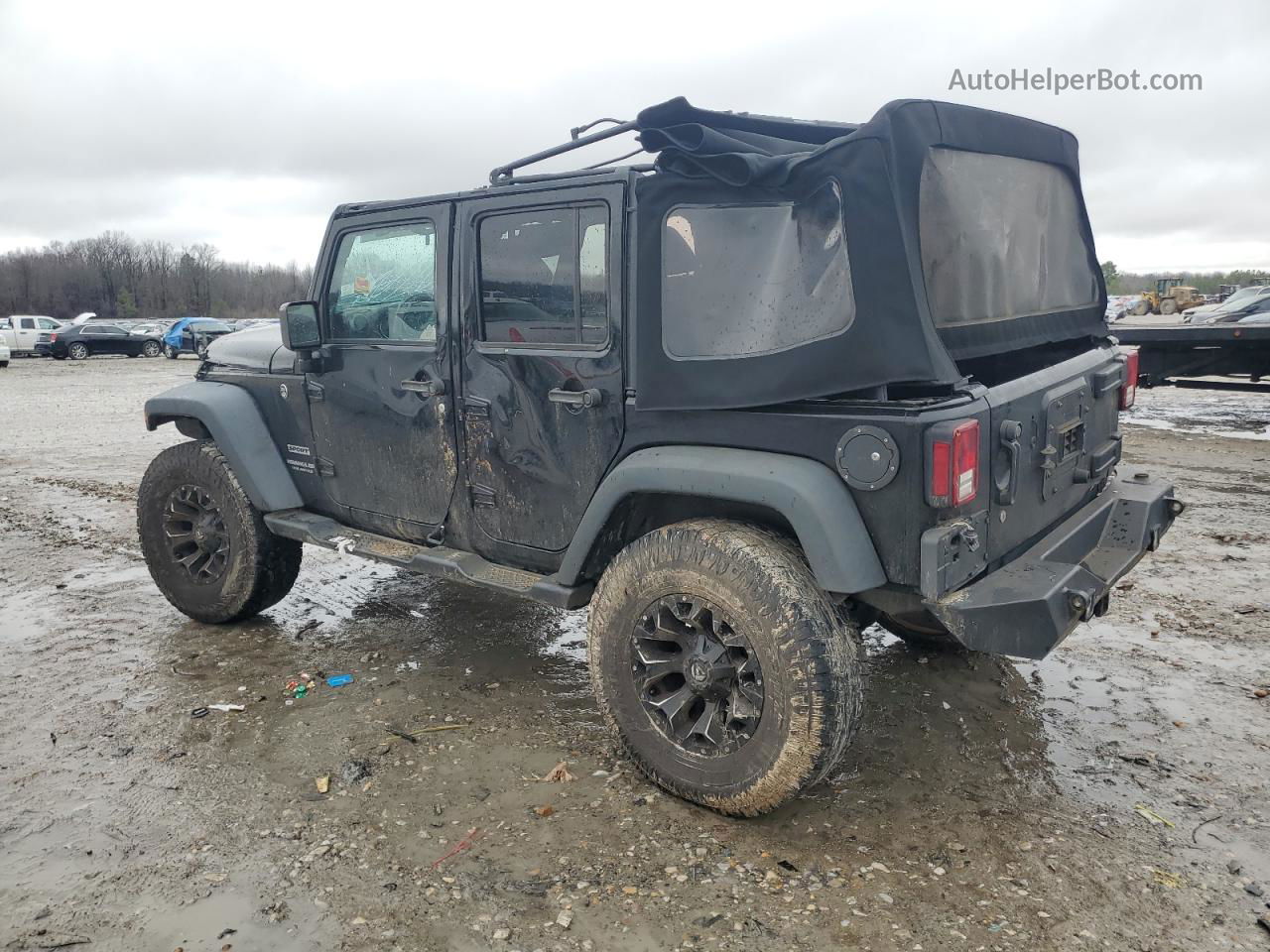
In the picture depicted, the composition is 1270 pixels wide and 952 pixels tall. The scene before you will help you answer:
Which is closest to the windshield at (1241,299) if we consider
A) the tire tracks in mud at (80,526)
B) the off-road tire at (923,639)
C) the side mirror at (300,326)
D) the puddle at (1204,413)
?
the puddle at (1204,413)

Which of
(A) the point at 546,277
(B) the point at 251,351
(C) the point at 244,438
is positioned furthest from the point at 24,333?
(A) the point at 546,277

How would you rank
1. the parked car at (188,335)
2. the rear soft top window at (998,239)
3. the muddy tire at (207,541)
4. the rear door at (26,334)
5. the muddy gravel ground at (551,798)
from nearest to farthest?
1. the muddy gravel ground at (551,798)
2. the rear soft top window at (998,239)
3. the muddy tire at (207,541)
4. the rear door at (26,334)
5. the parked car at (188,335)

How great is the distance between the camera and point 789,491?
9.37ft

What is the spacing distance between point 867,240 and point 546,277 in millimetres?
1330

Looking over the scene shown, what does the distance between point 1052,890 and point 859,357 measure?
1653 mm

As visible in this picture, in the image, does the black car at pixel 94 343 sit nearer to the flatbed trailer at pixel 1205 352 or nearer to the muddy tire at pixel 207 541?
the muddy tire at pixel 207 541

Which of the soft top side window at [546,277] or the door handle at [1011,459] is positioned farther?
the soft top side window at [546,277]

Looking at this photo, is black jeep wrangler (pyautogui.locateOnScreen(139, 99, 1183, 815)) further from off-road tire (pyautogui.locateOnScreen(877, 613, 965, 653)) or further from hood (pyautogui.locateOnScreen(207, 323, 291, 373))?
hood (pyautogui.locateOnScreen(207, 323, 291, 373))

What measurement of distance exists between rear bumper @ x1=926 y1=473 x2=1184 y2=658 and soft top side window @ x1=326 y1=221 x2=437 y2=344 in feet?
7.98

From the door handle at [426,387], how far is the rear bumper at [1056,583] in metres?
2.17

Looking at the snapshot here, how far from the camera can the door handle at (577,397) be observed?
11.3 feet

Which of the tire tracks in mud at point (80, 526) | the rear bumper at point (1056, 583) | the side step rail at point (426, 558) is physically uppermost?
the rear bumper at point (1056, 583)

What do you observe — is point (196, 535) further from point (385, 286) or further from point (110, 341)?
point (110, 341)

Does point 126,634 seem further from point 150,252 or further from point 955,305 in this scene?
point 150,252
